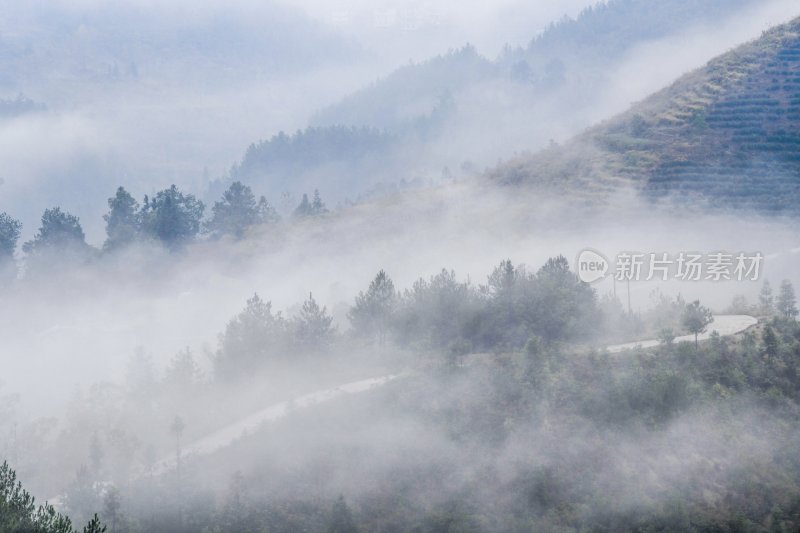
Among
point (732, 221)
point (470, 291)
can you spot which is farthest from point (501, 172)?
point (470, 291)

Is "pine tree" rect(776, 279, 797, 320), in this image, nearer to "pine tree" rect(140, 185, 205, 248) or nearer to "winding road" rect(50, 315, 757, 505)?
"winding road" rect(50, 315, 757, 505)

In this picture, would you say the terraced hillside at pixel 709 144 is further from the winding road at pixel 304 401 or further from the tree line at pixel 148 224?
the tree line at pixel 148 224

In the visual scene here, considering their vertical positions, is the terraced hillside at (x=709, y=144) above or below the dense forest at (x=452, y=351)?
above

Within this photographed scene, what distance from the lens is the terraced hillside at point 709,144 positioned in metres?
70.1

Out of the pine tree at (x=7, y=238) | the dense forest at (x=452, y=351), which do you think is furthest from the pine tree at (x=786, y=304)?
the pine tree at (x=7, y=238)

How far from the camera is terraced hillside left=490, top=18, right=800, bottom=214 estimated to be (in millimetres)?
70125

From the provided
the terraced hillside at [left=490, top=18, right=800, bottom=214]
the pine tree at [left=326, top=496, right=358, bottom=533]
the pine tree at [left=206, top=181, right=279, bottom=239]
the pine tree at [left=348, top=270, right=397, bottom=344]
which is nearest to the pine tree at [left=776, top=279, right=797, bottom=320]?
the pine tree at [left=348, top=270, right=397, bottom=344]

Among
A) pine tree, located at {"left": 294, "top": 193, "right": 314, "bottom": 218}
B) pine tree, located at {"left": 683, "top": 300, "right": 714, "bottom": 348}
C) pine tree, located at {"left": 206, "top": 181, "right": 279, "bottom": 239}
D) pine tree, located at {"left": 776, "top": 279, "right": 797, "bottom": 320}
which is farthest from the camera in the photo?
pine tree, located at {"left": 294, "top": 193, "right": 314, "bottom": 218}

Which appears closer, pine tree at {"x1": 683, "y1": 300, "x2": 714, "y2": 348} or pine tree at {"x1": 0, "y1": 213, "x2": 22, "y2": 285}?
pine tree at {"x1": 683, "y1": 300, "x2": 714, "y2": 348}

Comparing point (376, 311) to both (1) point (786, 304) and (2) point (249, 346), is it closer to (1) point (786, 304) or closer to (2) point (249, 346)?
(2) point (249, 346)

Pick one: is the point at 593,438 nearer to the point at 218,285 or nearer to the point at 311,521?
the point at 311,521

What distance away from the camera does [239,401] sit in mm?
42438

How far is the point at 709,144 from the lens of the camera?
7694 centimetres

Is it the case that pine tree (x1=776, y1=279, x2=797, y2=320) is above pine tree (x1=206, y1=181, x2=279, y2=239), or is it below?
below
